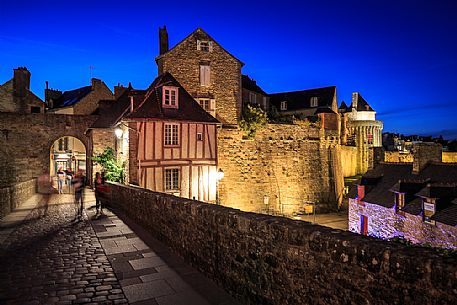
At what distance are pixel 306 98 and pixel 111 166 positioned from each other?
987 inches

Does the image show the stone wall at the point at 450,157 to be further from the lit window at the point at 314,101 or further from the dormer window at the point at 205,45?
the dormer window at the point at 205,45

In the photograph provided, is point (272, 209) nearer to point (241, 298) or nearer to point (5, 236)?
point (5, 236)

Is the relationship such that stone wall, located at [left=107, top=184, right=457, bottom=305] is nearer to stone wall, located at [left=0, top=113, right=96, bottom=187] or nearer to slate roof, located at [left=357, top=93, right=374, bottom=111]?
stone wall, located at [left=0, top=113, right=96, bottom=187]

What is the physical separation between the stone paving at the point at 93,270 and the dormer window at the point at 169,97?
9.42 metres

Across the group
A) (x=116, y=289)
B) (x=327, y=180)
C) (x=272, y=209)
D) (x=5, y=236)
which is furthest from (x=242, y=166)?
(x=116, y=289)

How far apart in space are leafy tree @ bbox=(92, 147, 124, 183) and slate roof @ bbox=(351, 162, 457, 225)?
519 inches

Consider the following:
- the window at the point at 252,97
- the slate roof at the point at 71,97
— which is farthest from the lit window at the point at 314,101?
the slate roof at the point at 71,97

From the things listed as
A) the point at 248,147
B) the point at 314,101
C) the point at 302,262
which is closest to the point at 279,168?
the point at 248,147

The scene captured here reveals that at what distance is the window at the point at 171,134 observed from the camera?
16391 mm

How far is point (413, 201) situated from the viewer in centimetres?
1442

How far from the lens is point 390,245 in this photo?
2465 millimetres

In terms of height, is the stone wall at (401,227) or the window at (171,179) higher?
the window at (171,179)

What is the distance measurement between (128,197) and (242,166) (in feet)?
39.1

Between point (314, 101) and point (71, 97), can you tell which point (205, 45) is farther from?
point (71, 97)
